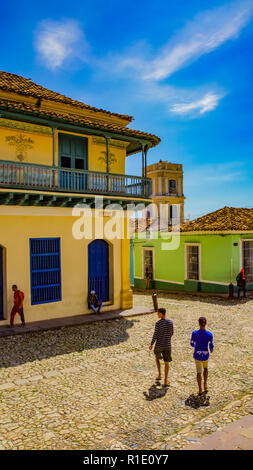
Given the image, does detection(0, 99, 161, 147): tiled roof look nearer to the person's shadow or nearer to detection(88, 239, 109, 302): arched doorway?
detection(88, 239, 109, 302): arched doorway

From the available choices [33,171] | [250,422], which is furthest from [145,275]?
[250,422]

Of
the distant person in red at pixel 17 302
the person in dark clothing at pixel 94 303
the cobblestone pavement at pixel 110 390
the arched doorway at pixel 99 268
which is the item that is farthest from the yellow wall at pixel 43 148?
the cobblestone pavement at pixel 110 390

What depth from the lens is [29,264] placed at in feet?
37.2

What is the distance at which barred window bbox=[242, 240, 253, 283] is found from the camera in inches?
721

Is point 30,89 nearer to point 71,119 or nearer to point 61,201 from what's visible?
point 71,119

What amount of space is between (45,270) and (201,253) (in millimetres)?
9735

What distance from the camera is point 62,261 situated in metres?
12.1

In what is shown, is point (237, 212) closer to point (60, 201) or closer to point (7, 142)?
point (60, 201)

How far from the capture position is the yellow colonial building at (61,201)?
1082cm

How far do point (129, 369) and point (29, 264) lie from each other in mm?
5365

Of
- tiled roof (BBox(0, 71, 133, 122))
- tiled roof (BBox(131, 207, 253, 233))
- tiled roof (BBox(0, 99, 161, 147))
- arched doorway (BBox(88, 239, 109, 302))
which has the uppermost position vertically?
tiled roof (BBox(0, 71, 133, 122))

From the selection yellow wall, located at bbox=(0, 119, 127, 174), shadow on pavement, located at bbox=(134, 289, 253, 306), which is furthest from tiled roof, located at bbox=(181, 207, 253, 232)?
yellow wall, located at bbox=(0, 119, 127, 174)

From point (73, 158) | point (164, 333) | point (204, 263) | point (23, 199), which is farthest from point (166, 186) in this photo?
point (164, 333)

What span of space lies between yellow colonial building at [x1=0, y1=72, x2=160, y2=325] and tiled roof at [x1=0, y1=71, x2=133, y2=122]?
0.18 feet
